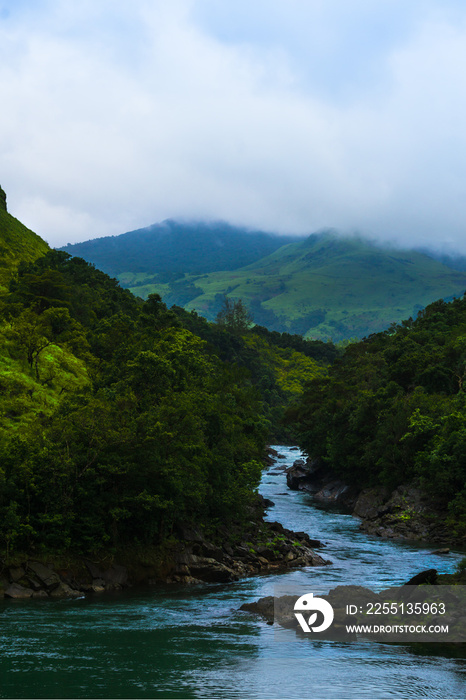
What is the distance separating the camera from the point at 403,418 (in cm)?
6169

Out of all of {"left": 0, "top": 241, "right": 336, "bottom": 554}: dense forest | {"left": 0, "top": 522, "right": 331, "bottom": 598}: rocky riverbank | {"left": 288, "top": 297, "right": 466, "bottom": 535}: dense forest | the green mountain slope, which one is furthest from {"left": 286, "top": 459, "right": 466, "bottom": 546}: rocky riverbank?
the green mountain slope

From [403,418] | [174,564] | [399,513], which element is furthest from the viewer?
[403,418]

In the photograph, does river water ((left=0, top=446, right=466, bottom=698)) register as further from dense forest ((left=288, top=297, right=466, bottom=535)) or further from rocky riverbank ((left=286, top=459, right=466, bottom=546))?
dense forest ((left=288, top=297, right=466, bottom=535))

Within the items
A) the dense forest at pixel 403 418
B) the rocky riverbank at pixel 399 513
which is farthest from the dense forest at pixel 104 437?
the dense forest at pixel 403 418

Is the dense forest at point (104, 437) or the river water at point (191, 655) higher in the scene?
the dense forest at point (104, 437)

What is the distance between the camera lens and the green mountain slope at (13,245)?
7950cm

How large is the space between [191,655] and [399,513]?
3533cm

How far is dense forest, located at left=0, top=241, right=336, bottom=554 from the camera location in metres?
34.9

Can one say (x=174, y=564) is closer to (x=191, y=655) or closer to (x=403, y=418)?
(x=191, y=655)

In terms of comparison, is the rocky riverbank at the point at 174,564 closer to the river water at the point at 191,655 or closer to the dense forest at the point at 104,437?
the dense forest at the point at 104,437

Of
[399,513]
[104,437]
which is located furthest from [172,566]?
[399,513]

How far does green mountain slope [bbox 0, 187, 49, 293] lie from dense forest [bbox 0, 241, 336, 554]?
41.2 ft

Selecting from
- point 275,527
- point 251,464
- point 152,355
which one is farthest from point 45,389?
point 275,527

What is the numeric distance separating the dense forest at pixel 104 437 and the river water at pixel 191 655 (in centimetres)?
426
